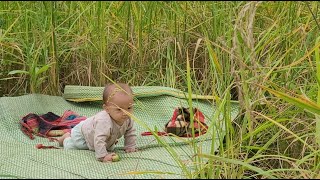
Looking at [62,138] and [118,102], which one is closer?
[118,102]

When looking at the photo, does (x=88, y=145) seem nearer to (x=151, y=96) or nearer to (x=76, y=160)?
(x=76, y=160)

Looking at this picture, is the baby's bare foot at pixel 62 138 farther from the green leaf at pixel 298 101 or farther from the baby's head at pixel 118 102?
the green leaf at pixel 298 101

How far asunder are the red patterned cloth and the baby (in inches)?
13.8

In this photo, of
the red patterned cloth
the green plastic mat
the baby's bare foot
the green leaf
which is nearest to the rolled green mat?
the green plastic mat

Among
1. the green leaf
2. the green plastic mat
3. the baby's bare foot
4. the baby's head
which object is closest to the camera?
the green leaf

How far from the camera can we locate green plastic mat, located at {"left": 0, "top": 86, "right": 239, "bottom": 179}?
2977 mm

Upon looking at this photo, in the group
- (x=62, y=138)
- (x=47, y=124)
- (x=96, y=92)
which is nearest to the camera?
(x=62, y=138)

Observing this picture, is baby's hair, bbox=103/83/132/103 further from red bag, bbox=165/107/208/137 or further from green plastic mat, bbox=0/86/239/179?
red bag, bbox=165/107/208/137

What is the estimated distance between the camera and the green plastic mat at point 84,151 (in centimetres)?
298

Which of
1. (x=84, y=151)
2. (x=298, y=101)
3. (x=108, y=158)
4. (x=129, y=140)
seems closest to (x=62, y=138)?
(x=84, y=151)

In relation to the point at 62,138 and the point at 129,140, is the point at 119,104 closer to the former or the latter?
the point at 129,140

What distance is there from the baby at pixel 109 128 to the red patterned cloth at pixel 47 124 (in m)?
0.35

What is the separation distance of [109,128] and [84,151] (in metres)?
0.19

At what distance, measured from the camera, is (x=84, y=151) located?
337 cm
